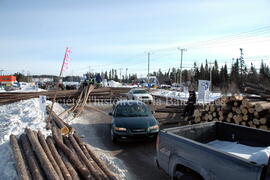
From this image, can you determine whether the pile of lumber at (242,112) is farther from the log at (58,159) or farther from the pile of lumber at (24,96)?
the pile of lumber at (24,96)

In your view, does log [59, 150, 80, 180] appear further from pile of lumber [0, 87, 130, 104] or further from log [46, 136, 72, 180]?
pile of lumber [0, 87, 130, 104]

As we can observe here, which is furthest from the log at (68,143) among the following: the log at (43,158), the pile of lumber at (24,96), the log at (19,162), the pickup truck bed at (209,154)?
the pile of lumber at (24,96)

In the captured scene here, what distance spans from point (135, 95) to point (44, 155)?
46.8 ft

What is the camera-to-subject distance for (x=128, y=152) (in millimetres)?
6625

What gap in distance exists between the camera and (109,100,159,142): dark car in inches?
272

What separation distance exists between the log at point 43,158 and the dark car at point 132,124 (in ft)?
9.06

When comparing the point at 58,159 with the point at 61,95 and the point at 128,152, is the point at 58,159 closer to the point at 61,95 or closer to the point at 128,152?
the point at 128,152

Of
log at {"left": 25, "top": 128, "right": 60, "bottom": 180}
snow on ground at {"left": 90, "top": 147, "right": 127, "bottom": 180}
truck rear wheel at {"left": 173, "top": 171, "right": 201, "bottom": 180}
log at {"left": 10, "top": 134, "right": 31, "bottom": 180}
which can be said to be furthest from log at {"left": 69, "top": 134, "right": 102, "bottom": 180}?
truck rear wheel at {"left": 173, "top": 171, "right": 201, "bottom": 180}

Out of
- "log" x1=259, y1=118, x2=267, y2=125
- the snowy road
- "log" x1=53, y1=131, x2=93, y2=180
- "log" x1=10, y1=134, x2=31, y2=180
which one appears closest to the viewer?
"log" x1=10, y1=134, x2=31, y2=180

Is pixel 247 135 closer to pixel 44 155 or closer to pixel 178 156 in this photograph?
pixel 178 156

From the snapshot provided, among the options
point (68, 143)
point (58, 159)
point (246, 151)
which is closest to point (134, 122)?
point (68, 143)

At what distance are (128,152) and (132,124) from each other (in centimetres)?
105

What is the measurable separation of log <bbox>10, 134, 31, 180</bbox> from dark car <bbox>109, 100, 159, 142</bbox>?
10.5 ft

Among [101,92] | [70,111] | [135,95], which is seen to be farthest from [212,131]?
[101,92]
